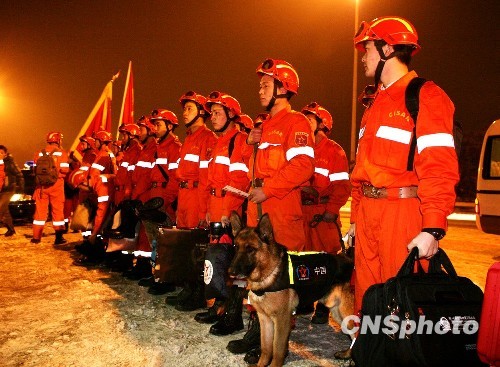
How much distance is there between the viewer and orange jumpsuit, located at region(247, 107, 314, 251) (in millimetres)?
4188

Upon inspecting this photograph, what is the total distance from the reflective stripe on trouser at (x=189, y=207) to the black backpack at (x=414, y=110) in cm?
386

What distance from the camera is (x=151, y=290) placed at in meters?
6.51

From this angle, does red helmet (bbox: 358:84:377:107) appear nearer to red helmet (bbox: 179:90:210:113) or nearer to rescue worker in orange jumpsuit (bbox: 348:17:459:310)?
red helmet (bbox: 179:90:210:113)

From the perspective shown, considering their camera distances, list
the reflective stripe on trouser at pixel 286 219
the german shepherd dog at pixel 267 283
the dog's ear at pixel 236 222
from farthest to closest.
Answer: the reflective stripe on trouser at pixel 286 219
the dog's ear at pixel 236 222
the german shepherd dog at pixel 267 283

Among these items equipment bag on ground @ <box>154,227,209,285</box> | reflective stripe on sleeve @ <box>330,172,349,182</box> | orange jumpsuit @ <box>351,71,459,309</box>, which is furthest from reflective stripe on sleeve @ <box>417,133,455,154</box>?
reflective stripe on sleeve @ <box>330,172,349,182</box>

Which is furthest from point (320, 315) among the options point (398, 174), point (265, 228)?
point (398, 174)

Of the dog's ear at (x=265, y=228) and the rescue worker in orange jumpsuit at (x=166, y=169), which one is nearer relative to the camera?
the dog's ear at (x=265, y=228)

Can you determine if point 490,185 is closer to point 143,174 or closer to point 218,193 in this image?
point 218,193

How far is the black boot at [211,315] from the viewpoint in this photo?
5.20 m

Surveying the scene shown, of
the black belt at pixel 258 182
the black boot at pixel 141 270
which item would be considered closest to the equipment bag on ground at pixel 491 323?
the black belt at pixel 258 182

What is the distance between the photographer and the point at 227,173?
552 centimetres

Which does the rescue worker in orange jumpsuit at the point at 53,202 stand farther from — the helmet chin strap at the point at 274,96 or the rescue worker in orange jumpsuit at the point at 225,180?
the helmet chin strap at the point at 274,96

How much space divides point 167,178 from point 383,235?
476cm

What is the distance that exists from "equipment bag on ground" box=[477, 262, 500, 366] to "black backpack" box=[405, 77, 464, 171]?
956mm
